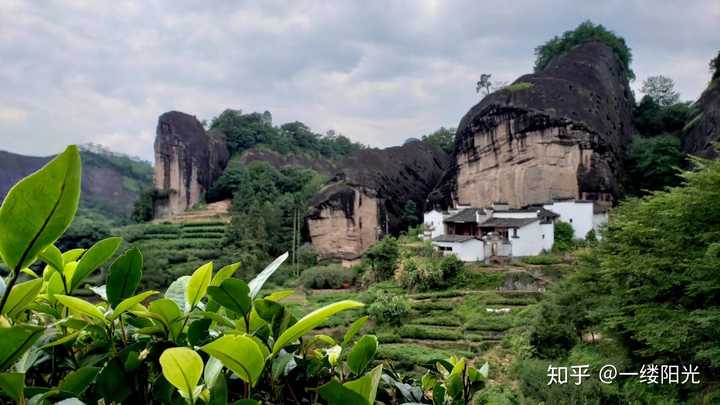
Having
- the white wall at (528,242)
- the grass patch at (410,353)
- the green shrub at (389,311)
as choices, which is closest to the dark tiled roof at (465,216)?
the white wall at (528,242)

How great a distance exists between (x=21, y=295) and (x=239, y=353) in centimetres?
25

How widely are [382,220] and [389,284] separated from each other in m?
5.88

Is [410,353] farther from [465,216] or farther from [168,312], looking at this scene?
[168,312]

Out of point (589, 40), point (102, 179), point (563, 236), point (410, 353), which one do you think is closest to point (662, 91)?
point (589, 40)

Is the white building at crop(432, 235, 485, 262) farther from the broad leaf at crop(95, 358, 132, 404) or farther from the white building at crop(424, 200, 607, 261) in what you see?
the broad leaf at crop(95, 358, 132, 404)

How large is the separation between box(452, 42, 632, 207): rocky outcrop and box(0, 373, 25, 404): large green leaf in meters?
17.7

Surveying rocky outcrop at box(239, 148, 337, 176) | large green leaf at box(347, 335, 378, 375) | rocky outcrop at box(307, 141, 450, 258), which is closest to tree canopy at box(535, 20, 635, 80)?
rocky outcrop at box(307, 141, 450, 258)

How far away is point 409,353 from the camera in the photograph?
29.9ft

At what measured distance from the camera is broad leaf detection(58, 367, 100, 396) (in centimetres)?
49

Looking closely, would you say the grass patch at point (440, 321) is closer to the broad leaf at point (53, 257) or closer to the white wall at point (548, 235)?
the white wall at point (548, 235)

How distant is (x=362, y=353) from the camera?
0.62 meters

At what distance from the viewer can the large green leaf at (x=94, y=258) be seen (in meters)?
0.58

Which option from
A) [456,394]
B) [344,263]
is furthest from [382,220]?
[456,394]

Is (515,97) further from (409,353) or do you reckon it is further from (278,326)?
(278,326)
